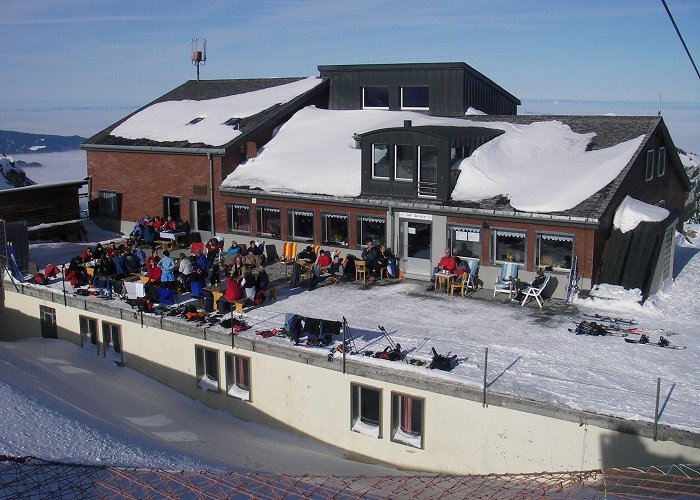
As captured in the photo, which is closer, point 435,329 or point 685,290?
point 435,329

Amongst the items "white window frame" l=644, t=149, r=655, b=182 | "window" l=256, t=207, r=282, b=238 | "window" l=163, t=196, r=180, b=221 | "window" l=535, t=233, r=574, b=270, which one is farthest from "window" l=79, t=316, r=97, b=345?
"white window frame" l=644, t=149, r=655, b=182

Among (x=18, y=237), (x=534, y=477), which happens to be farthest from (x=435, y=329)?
(x=18, y=237)

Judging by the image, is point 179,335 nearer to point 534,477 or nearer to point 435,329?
point 435,329

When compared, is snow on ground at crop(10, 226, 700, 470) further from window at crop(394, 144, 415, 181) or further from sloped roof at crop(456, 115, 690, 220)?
window at crop(394, 144, 415, 181)

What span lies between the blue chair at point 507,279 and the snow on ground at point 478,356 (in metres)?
0.35

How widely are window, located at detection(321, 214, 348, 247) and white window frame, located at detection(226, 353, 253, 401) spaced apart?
Answer: 22.7 feet

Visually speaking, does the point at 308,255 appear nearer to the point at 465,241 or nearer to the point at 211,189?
the point at 465,241

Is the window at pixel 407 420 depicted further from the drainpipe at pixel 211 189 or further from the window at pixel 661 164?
the window at pixel 661 164

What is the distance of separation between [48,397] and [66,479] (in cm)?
459

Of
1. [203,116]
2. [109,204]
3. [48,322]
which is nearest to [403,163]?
[203,116]

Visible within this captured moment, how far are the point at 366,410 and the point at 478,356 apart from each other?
254cm

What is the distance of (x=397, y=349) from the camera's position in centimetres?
1488

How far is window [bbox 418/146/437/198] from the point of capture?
68.2 feet

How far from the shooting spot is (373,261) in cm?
2086
